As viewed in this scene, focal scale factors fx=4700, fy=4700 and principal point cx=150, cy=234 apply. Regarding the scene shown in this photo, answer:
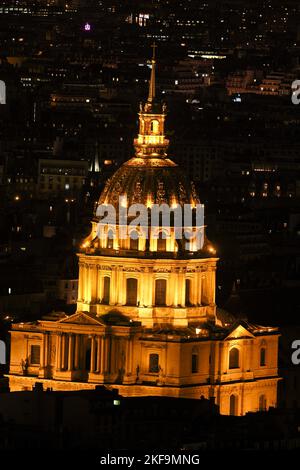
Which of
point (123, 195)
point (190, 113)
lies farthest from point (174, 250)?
point (190, 113)

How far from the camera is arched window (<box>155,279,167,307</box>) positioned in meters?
112

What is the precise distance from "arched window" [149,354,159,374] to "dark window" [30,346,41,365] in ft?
9.74

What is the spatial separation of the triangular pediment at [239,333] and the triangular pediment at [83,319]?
322 centimetres

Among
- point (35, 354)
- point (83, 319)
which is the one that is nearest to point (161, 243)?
point (83, 319)

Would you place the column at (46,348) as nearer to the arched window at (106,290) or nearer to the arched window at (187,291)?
the arched window at (106,290)

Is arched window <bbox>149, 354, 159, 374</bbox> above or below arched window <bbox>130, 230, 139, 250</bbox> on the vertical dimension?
below

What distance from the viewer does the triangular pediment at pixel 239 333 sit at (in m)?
112

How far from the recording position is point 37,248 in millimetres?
141750

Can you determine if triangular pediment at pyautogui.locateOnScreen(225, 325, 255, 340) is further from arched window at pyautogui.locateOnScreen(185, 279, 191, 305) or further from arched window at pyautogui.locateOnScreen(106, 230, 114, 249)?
arched window at pyautogui.locateOnScreen(106, 230, 114, 249)

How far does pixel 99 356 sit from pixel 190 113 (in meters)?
88.5

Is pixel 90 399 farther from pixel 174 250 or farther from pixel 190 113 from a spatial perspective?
pixel 190 113

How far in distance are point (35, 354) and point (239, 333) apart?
16.2 ft

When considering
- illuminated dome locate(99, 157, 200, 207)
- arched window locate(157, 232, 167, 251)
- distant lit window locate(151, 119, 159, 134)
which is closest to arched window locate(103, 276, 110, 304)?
arched window locate(157, 232, 167, 251)

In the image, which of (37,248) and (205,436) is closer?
(205,436)
